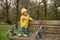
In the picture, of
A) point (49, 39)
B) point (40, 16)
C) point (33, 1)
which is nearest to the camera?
point (49, 39)

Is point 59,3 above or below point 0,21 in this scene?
above

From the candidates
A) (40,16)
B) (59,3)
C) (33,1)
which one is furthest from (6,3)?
(59,3)

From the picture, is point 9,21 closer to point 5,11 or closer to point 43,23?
point 5,11

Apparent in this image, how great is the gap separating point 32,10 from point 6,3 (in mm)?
5988

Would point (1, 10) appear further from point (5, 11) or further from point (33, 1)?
point (33, 1)

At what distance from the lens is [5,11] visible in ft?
100

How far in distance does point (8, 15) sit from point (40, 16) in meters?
6.49

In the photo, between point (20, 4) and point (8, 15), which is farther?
point (8, 15)

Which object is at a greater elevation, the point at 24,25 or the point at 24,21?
the point at 24,21

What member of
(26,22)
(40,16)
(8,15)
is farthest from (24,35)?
(8,15)

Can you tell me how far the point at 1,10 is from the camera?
101 feet

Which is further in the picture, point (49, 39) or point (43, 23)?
point (43, 23)

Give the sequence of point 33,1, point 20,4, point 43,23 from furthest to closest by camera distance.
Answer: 1. point 33,1
2. point 20,4
3. point 43,23

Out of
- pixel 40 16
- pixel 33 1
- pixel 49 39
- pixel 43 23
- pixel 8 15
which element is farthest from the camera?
pixel 8 15
